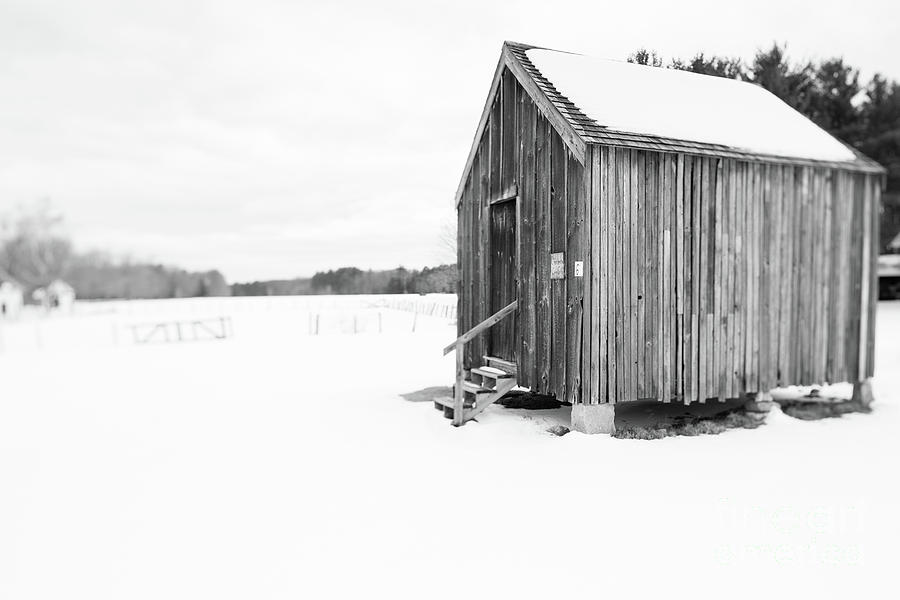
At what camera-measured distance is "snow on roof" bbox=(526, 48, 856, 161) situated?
8617 millimetres

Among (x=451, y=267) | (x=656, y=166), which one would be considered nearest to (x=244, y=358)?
(x=656, y=166)

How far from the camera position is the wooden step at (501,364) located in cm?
952

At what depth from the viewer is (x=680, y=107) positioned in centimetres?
946

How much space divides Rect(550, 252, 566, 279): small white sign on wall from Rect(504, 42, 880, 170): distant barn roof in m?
1.64

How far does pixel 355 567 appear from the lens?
4531 mm

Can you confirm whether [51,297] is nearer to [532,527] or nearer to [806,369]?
[532,527]

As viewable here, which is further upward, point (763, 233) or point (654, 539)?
point (763, 233)

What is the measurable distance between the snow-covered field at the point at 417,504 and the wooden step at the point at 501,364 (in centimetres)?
75

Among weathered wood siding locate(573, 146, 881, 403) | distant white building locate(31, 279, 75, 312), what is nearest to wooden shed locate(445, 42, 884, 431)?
weathered wood siding locate(573, 146, 881, 403)

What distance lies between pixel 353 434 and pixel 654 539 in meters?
4.69

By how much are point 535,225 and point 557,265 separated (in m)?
0.91

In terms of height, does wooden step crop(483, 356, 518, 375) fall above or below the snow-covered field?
above

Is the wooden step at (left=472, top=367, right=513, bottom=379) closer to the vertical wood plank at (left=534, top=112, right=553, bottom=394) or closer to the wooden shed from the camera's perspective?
the wooden shed

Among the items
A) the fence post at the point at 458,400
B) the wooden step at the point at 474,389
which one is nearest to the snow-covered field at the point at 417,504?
the fence post at the point at 458,400
